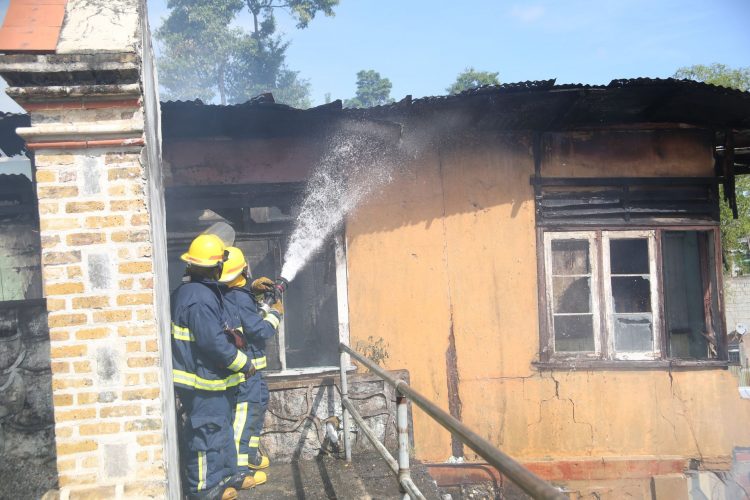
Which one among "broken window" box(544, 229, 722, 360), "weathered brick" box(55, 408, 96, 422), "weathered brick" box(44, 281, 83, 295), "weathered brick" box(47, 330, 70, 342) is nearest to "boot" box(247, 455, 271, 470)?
"weathered brick" box(55, 408, 96, 422)

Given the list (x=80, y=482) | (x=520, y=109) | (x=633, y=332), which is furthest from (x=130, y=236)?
(x=633, y=332)

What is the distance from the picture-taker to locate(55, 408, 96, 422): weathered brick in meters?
2.75

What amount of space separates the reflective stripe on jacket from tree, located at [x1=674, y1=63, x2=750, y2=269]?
1852 cm

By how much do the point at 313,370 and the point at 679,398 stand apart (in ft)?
13.7

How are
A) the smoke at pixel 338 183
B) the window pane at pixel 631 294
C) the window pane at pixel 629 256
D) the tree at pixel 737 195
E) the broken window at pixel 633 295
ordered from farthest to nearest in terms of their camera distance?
1. the tree at pixel 737 195
2. the window pane at pixel 629 256
3. the window pane at pixel 631 294
4. the broken window at pixel 633 295
5. the smoke at pixel 338 183

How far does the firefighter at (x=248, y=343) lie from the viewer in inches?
179

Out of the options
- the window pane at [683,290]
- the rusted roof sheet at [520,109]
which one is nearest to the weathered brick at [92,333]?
the rusted roof sheet at [520,109]

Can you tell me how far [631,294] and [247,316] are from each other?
462 cm

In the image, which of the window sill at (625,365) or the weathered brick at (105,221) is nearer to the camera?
the weathered brick at (105,221)

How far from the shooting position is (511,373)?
21.4 feet

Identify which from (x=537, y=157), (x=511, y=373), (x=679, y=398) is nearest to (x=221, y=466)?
(x=511, y=373)

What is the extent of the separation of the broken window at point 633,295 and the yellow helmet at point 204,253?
12.8ft

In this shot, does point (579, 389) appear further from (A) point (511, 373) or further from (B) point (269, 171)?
(B) point (269, 171)

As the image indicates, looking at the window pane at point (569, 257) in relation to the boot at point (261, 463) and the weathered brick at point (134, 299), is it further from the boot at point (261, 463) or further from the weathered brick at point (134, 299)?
the weathered brick at point (134, 299)
